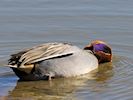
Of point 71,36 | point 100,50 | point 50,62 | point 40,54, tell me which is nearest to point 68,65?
point 50,62

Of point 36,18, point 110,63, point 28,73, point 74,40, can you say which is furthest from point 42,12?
point 28,73

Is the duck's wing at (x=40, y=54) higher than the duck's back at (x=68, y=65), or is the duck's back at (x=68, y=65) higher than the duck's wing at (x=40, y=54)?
the duck's wing at (x=40, y=54)

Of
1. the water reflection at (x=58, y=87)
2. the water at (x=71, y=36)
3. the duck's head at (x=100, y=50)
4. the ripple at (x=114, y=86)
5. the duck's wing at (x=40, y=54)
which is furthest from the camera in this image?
the duck's head at (x=100, y=50)

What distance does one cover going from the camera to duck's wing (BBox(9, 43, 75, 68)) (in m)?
8.27

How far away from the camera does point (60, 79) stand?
8602mm

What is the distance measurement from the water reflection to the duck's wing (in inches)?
16.4

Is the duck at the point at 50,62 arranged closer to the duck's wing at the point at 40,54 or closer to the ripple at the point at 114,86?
the duck's wing at the point at 40,54

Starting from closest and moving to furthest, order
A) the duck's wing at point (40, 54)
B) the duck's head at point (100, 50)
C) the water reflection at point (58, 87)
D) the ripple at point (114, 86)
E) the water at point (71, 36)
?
the ripple at point (114, 86), the water reflection at point (58, 87), the water at point (71, 36), the duck's wing at point (40, 54), the duck's head at point (100, 50)

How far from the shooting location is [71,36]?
1057 centimetres

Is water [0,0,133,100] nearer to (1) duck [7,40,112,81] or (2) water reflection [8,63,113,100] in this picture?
(2) water reflection [8,63,113,100]

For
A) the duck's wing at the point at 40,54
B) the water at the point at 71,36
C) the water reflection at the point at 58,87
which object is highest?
the duck's wing at the point at 40,54

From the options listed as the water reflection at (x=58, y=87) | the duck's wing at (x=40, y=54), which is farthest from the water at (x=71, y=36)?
the duck's wing at (x=40, y=54)

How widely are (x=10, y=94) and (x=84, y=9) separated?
417 centimetres

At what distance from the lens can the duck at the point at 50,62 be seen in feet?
27.2
